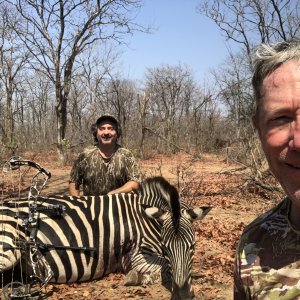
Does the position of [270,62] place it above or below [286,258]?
above

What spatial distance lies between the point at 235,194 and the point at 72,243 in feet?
20.6

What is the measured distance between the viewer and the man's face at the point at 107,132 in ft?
18.5

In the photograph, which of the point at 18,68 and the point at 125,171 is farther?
the point at 18,68

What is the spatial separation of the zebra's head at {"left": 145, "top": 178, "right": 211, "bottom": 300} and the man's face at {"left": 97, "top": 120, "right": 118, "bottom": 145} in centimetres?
184

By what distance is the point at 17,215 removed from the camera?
4.30 metres

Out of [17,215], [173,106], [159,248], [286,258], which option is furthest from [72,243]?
[173,106]

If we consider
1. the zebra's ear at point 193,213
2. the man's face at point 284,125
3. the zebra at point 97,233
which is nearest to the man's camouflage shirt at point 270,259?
the man's face at point 284,125

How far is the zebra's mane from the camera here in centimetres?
387

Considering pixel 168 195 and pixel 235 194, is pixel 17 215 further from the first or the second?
pixel 235 194

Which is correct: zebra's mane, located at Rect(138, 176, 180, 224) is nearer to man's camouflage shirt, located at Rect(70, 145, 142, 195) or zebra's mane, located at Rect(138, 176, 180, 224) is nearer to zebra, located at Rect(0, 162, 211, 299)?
zebra, located at Rect(0, 162, 211, 299)

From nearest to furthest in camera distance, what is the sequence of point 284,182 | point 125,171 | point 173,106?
point 284,182 → point 125,171 → point 173,106

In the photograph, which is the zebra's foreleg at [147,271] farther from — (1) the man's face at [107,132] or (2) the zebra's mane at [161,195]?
(1) the man's face at [107,132]

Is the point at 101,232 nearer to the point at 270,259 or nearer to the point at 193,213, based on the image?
the point at 193,213

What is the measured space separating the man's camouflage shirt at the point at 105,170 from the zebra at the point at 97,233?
0.85 metres
